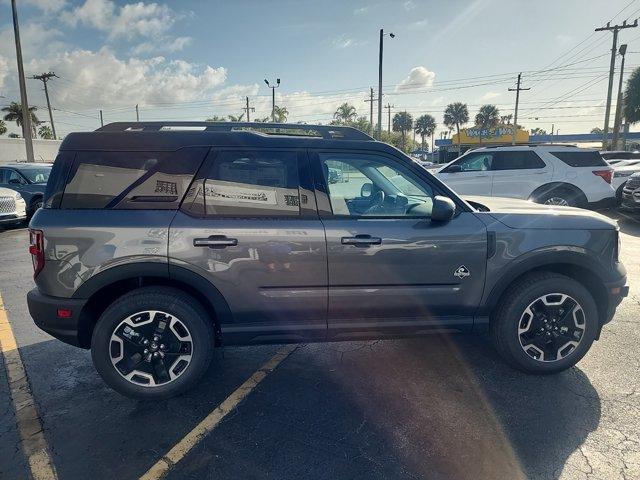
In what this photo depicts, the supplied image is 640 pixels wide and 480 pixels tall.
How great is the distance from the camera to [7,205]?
1038 centimetres

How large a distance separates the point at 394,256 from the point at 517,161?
25.0 feet

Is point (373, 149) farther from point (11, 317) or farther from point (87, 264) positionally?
point (11, 317)

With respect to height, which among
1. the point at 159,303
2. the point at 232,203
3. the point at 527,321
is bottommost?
the point at 527,321

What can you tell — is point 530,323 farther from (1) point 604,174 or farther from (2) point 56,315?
(1) point 604,174

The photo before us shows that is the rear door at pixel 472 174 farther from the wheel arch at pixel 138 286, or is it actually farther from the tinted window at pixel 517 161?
the wheel arch at pixel 138 286

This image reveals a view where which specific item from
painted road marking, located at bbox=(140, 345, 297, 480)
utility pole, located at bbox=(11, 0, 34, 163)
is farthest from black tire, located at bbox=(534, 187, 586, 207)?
utility pole, located at bbox=(11, 0, 34, 163)

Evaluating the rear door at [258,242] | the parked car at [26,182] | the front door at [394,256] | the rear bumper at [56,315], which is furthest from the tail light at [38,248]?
the parked car at [26,182]

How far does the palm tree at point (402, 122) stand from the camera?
279 feet

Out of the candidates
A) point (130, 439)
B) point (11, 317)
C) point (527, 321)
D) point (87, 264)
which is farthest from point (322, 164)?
point (11, 317)

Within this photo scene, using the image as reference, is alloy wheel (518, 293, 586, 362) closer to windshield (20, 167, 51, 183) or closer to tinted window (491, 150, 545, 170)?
tinted window (491, 150, 545, 170)

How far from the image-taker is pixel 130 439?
2.62 metres

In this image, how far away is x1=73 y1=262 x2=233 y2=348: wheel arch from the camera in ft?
9.38

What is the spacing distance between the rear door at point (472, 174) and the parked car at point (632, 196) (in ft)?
11.9

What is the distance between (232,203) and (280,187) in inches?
14.2
